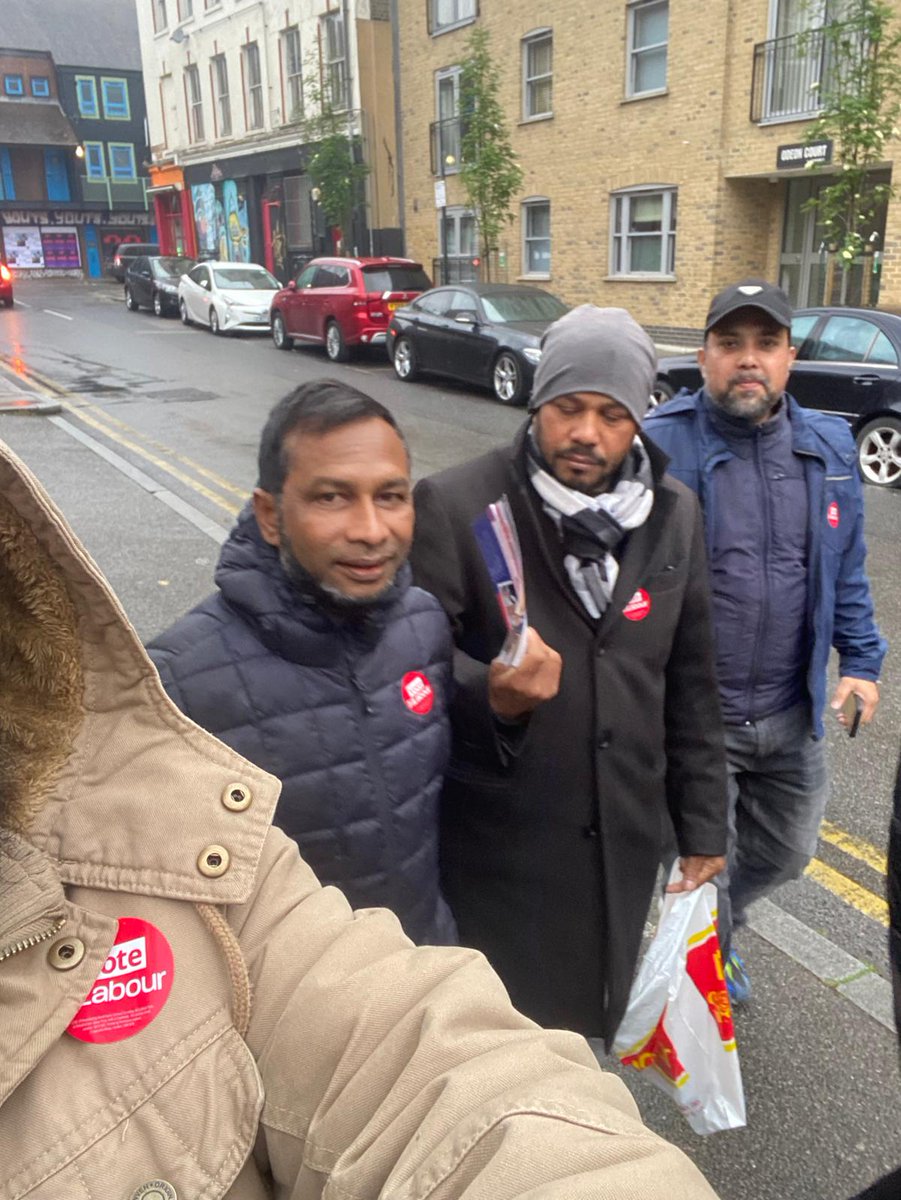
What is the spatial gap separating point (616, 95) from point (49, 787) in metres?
19.9

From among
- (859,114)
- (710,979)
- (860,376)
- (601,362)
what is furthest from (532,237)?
(710,979)

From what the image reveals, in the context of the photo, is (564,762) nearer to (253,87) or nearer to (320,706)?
(320,706)

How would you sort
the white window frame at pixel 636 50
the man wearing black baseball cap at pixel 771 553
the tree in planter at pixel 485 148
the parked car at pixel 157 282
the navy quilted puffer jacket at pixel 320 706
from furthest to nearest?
the parked car at pixel 157 282
the tree in planter at pixel 485 148
the white window frame at pixel 636 50
the man wearing black baseball cap at pixel 771 553
the navy quilted puffer jacket at pixel 320 706

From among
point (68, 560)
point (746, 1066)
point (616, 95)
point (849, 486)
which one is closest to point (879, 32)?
point (616, 95)

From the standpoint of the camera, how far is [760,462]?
2553mm

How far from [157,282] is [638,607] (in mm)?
24706

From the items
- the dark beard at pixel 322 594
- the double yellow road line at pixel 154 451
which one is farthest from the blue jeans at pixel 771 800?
the double yellow road line at pixel 154 451

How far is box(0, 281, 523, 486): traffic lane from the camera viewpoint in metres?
10.6

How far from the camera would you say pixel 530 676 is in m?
1.79

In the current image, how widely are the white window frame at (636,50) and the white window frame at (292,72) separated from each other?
1337cm

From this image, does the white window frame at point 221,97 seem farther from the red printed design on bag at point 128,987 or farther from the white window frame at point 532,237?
the red printed design on bag at point 128,987

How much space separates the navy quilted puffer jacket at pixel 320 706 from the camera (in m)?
1.66

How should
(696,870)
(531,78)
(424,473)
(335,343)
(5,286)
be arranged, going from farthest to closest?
(5,286) < (531,78) < (335,343) < (424,473) < (696,870)

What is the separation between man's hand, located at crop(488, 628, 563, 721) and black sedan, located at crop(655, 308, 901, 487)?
7.63 meters
